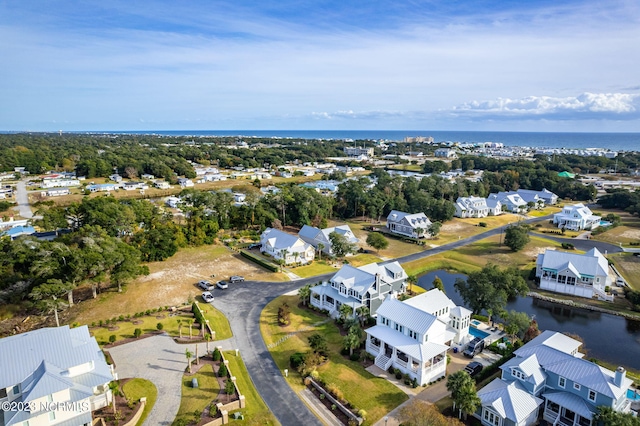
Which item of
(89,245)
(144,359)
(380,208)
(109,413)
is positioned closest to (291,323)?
(144,359)

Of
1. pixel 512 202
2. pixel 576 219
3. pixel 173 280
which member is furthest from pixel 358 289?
pixel 512 202

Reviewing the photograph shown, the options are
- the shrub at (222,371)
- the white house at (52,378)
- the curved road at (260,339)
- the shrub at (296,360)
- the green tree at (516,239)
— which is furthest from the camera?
the green tree at (516,239)

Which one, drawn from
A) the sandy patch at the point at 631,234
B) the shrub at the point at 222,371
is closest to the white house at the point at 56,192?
the shrub at the point at 222,371

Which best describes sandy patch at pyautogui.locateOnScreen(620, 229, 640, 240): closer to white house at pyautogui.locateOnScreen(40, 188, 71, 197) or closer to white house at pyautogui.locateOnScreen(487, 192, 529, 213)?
white house at pyautogui.locateOnScreen(487, 192, 529, 213)

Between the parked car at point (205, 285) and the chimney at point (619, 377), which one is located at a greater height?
the chimney at point (619, 377)

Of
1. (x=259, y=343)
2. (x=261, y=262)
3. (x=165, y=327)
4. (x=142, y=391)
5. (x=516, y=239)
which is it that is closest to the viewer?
(x=142, y=391)

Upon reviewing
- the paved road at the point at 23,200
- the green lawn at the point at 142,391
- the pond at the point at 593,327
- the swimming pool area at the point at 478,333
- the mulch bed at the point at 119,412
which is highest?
the paved road at the point at 23,200

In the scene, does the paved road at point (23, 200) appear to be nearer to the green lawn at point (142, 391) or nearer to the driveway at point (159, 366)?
the driveway at point (159, 366)

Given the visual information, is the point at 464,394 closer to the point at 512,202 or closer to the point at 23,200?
the point at 512,202
